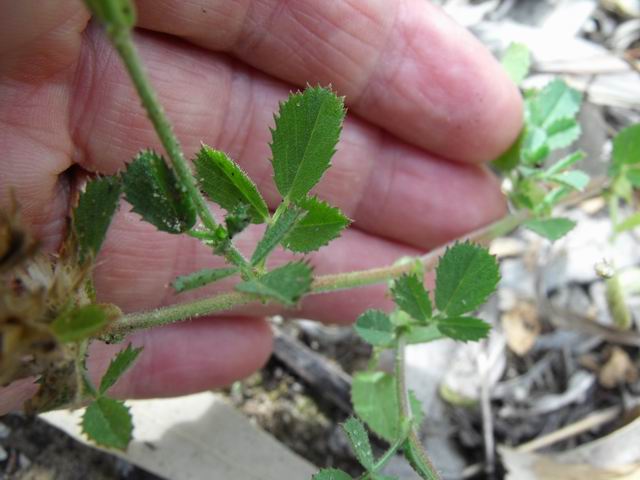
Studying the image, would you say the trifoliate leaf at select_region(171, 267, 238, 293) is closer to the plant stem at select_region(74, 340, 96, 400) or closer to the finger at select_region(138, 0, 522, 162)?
the plant stem at select_region(74, 340, 96, 400)

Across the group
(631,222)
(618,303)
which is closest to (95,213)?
(631,222)

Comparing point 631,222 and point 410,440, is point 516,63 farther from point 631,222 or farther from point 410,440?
point 410,440

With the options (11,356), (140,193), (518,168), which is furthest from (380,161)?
(11,356)

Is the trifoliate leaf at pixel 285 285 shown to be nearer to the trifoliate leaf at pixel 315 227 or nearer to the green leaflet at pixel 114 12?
the trifoliate leaf at pixel 315 227

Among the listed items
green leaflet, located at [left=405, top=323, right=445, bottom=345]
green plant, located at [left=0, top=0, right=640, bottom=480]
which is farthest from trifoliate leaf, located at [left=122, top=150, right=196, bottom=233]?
green leaflet, located at [left=405, top=323, right=445, bottom=345]

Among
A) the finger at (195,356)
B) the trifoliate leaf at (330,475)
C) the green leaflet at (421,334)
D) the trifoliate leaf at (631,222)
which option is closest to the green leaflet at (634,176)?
the trifoliate leaf at (631,222)

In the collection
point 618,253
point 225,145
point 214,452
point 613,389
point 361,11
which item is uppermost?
point 361,11

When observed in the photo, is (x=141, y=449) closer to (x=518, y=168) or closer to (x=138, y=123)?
(x=138, y=123)
